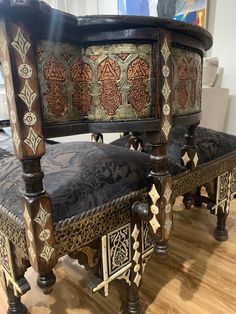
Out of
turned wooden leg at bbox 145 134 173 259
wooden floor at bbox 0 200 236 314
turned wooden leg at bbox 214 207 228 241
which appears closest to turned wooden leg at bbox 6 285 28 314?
wooden floor at bbox 0 200 236 314

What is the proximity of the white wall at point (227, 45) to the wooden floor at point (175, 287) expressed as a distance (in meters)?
1.43

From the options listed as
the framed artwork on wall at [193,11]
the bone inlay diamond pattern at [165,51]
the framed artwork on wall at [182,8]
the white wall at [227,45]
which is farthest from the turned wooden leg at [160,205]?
the framed artwork on wall at [193,11]

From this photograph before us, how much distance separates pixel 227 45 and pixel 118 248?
7.34 feet

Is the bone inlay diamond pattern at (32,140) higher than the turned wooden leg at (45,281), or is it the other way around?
the bone inlay diamond pattern at (32,140)

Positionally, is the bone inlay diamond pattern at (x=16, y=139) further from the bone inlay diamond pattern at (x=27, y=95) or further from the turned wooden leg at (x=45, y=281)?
the turned wooden leg at (x=45, y=281)

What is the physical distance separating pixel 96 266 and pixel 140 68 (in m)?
0.54

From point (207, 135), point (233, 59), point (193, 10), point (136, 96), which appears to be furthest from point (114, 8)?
point (136, 96)

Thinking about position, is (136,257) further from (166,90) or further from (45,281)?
(166,90)

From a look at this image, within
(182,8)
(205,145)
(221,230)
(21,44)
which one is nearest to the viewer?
(21,44)

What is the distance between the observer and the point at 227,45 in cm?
237

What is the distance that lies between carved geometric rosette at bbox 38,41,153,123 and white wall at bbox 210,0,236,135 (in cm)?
212

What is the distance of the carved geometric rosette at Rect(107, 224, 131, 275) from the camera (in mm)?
756

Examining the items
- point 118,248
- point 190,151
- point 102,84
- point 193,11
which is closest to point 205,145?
point 190,151

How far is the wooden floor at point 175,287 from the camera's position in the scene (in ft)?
3.08
